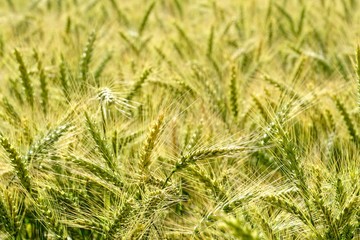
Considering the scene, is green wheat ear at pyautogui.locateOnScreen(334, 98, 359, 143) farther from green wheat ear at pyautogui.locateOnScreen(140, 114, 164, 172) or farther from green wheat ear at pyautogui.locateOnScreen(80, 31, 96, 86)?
green wheat ear at pyautogui.locateOnScreen(80, 31, 96, 86)

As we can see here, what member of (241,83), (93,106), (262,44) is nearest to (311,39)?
(262,44)

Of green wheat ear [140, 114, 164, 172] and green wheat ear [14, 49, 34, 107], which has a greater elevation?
green wheat ear [14, 49, 34, 107]

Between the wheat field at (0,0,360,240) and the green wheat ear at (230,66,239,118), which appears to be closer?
the wheat field at (0,0,360,240)

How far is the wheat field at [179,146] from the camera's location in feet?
4.13

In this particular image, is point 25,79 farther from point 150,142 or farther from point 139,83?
point 150,142

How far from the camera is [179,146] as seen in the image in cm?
165

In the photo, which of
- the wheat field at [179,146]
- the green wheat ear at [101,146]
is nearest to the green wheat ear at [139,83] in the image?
the wheat field at [179,146]

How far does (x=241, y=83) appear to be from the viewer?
2.16 m

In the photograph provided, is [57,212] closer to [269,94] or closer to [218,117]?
[218,117]

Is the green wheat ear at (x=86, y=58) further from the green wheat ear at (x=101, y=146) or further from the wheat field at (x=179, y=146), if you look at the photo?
the green wheat ear at (x=101, y=146)

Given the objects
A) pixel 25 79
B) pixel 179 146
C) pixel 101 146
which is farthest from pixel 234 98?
pixel 25 79

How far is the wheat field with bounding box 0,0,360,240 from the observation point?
126 cm

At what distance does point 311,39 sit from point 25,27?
5.38 ft

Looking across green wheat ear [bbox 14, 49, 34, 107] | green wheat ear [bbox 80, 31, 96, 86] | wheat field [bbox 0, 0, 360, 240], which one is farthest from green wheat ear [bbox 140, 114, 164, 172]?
green wheat ear [bbox 80, 31, 96, 86]
